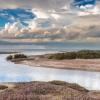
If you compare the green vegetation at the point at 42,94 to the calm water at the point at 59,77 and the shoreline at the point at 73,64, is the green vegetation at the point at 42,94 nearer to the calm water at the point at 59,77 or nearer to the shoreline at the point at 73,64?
the calm water at the point at 59,77

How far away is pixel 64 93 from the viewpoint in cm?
1600

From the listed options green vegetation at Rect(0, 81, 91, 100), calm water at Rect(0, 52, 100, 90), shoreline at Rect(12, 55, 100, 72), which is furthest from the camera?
shoreline at Rect(12, 55, 100, 72)

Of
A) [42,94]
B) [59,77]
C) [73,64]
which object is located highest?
[42,94]

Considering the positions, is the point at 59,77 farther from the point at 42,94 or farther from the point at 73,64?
the point at 42,94

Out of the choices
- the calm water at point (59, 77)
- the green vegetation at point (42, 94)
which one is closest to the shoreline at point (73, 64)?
the calm water at point (59, 77)

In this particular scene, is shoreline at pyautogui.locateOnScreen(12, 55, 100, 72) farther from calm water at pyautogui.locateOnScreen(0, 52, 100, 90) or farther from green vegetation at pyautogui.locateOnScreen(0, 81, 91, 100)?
green vegetation at pyautogui.locateOnScreen(0, 81, 91, 100)

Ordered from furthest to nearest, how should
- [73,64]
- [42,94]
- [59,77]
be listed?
[73,64] → [59,77] → [42,94]

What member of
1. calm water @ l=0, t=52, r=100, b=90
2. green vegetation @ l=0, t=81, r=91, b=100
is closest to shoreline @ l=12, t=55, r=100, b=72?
calm water @ l=0, t=52, r=100, b=90

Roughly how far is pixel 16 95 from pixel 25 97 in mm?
593

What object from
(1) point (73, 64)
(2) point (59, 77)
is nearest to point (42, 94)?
(2) point (59, 77)

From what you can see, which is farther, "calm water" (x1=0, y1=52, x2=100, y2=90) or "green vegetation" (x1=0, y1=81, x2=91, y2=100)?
"calm water" (x1=0, y1=52, x2=100, y2=90)

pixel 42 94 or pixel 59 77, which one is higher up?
pixel 42 94

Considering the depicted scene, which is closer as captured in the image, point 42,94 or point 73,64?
point 42,94

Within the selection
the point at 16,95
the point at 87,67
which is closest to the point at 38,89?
the point at 16,95
